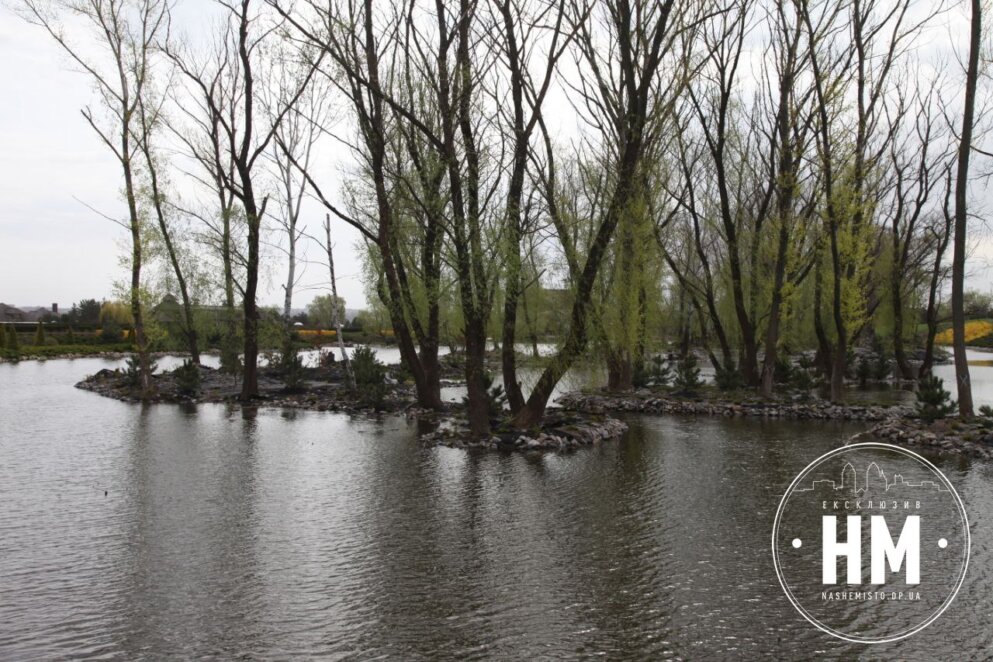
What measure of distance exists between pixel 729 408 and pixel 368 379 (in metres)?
9.20

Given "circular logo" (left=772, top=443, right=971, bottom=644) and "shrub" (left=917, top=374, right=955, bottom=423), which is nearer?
"circular logo" (left=772, top=443, right=971, bottom=644)

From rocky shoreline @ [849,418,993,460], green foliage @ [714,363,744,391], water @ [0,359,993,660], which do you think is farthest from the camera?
green foliage @ [714,363,744,391]

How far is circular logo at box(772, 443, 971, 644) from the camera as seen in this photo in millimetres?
5426

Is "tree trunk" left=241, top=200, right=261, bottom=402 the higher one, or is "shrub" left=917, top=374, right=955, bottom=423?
"tree trunk" left=241, top=200, right=261, bottom=402

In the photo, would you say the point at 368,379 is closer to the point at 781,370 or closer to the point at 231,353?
the point at 231,353

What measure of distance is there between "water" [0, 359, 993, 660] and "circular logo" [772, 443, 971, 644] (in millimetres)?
189

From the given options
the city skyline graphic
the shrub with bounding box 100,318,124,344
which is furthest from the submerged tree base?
the shrub with bounding box 100,318,124,344

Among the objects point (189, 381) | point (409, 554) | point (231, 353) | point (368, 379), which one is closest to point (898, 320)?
point (368, 379)

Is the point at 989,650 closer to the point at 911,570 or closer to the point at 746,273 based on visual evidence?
the point at 911,570

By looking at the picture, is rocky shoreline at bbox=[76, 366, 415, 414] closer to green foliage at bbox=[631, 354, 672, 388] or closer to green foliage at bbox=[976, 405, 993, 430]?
green foliage at bbox=[631, 354, 672, 388]

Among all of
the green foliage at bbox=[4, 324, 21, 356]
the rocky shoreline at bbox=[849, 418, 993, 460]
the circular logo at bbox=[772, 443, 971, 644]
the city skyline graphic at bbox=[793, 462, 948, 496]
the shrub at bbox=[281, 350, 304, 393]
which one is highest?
the green foliage at bbox=[4, 324, 21, 356]

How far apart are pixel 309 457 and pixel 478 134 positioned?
7.30 meters

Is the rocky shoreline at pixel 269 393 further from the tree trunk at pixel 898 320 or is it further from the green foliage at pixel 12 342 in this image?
the green foliage at pixel 12 342

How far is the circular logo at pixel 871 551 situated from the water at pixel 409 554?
189 millimetres
